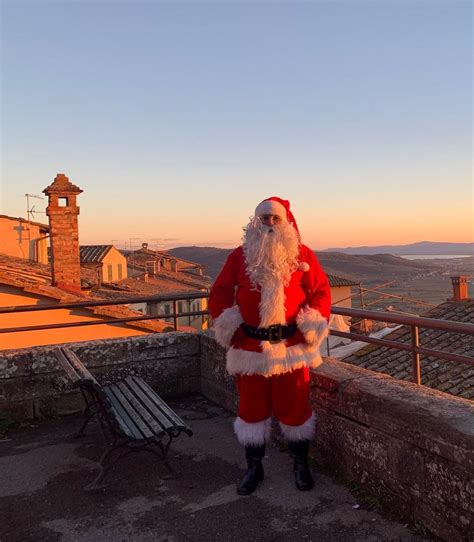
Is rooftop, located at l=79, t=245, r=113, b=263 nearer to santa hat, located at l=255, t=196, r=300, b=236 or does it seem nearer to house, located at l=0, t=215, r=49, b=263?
house, located at l=0, t=215, r=49, b=263

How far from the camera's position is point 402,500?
285 cm

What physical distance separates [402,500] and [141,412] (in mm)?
1880

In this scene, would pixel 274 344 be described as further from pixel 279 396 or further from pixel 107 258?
pixel 107 258

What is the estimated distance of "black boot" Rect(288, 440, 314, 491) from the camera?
3287mm

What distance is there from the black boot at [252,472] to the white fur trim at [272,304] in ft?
2.91

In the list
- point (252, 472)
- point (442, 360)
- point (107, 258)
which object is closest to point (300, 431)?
point (252, 472)

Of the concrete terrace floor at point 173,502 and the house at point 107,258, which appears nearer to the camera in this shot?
the concrete terrace floor at point 173,502

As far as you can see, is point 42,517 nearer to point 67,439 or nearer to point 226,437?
point 67,439

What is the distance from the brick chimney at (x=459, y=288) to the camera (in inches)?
537

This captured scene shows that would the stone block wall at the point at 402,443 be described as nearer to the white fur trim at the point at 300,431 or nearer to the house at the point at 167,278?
the white fur trim at the point at 300,431

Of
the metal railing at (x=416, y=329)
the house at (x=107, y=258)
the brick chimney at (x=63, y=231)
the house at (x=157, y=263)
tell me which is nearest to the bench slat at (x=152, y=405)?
the metal railing at (x=416, y=329)

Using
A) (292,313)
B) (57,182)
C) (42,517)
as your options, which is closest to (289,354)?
(292,313)

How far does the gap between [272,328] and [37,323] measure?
1041 centimetres

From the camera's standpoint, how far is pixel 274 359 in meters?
3.18
